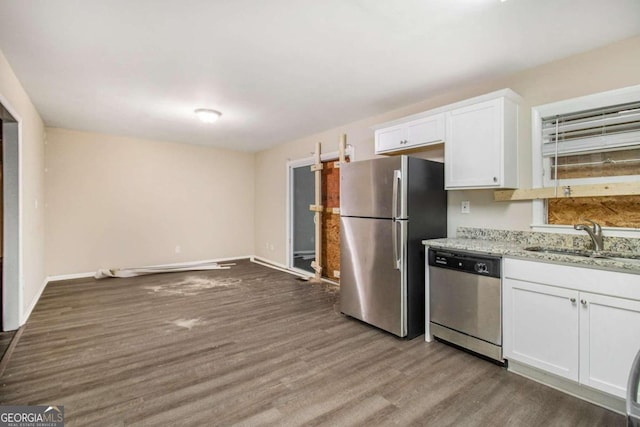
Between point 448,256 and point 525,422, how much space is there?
4.02 feet

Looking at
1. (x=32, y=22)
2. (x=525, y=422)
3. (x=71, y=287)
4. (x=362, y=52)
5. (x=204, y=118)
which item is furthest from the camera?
(x=71, y=287)

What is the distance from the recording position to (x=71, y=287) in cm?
462

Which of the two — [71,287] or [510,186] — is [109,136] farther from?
[510,186]

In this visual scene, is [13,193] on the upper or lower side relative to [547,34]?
lower

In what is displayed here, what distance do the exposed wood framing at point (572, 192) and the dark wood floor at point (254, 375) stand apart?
143 cm

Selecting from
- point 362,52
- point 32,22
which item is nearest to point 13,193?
point 32,22

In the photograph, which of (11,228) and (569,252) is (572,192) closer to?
(569,252)

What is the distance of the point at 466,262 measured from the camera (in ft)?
8.48

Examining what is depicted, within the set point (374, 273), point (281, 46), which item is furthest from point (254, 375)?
point (281, 46)

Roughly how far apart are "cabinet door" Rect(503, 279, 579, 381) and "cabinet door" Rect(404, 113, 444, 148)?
1479 millimetres

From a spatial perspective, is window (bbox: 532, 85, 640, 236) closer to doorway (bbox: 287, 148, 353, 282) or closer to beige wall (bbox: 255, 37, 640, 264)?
beige wall (bbox: 255, 37, 640, 264)

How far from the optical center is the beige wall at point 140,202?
16.8 ft

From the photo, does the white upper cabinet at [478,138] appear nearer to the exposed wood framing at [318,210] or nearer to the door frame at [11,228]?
the exposed wood framing at [318,210]

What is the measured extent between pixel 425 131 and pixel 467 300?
165 centimetres
